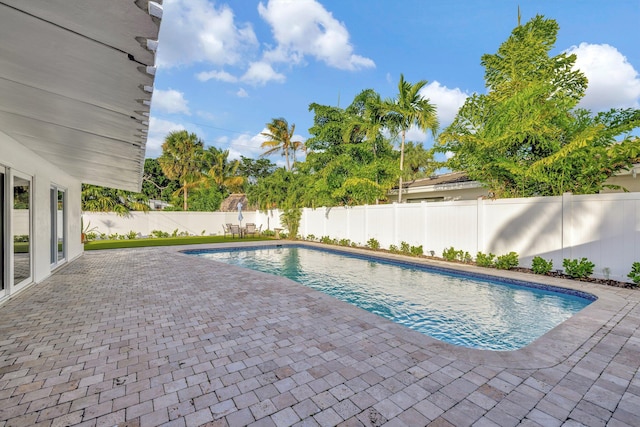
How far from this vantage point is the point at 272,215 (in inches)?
799

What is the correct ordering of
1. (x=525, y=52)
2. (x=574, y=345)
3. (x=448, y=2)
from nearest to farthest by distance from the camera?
(x=574, y=345) < (x=525, y=52) < (x=448, y=2)

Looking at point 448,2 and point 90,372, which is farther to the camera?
point 448,2

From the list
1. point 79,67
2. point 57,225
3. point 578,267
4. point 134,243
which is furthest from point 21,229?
point 578,267

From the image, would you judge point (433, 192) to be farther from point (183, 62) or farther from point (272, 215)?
point (183, 62)

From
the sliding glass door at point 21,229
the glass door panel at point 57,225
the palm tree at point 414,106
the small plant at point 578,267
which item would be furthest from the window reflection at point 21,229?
the small plant at point 578,267

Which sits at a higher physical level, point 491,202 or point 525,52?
point 525,52

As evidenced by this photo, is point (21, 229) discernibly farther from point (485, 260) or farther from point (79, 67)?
point (485, 260)

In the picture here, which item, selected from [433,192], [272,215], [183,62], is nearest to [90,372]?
[433,192]

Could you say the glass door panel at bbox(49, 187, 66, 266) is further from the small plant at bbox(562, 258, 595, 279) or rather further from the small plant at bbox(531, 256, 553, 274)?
the small plant at bbox(562, 258, 595, 279)

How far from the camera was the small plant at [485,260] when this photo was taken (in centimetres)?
840

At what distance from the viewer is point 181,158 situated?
23953 mm

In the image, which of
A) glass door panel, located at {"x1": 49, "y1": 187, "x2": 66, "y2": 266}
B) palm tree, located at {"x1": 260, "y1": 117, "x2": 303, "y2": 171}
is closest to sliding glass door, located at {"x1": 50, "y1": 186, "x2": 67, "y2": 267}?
glass door panel, located at {"x1": 49, "y1": 187, "x2": 66, "y2": 266}

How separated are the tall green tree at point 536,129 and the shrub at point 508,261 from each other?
2.00 meters

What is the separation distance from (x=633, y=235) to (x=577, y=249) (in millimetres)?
1012
